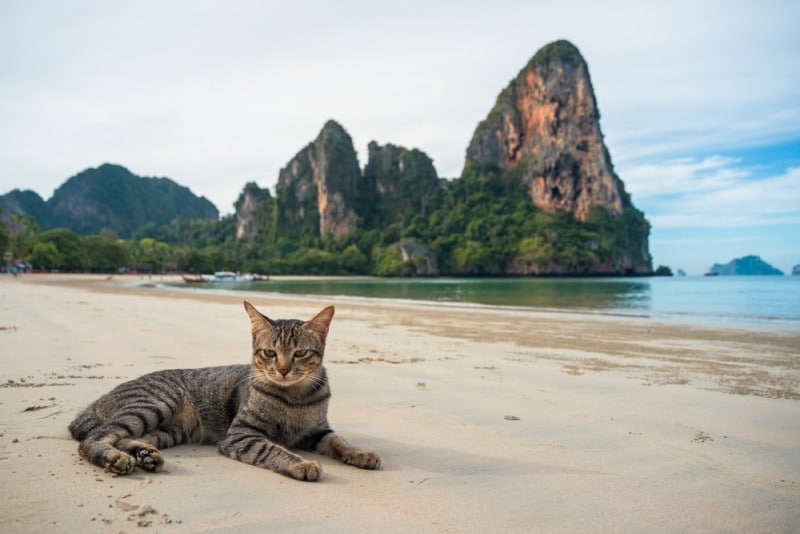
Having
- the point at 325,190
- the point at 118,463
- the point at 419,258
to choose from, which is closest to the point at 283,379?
the point at 118,463

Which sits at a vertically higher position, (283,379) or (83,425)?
(283,379)

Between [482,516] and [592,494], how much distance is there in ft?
2.34

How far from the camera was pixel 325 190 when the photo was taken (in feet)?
486

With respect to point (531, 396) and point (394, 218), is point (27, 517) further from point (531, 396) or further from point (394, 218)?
point (394, 218)

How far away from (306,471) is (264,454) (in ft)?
1.24

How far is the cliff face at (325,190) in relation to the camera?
146875 mm

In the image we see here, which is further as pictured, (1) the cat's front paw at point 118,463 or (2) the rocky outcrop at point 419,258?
(2) the rocky outcrop at point 419,258

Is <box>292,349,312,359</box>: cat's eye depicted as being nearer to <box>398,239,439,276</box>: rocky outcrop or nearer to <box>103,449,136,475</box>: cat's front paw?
<box>103,449,136,475</box>: cat's front paw

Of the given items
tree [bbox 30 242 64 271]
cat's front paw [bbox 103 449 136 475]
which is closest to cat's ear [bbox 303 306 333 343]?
cat's front paw [bbox 103 449 136 475]

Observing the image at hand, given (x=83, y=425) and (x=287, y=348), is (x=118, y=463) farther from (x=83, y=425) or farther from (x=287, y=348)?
(x=287, y=348)

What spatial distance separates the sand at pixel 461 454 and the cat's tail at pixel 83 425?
63 millimetres

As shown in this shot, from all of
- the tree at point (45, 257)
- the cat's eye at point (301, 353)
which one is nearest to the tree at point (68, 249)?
the tree at point (45, 257)

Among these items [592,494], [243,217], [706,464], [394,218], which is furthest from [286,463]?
[243,217]

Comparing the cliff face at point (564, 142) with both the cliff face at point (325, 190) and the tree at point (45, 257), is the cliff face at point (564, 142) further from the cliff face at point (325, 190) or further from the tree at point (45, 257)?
the tree at point (45, 257)
